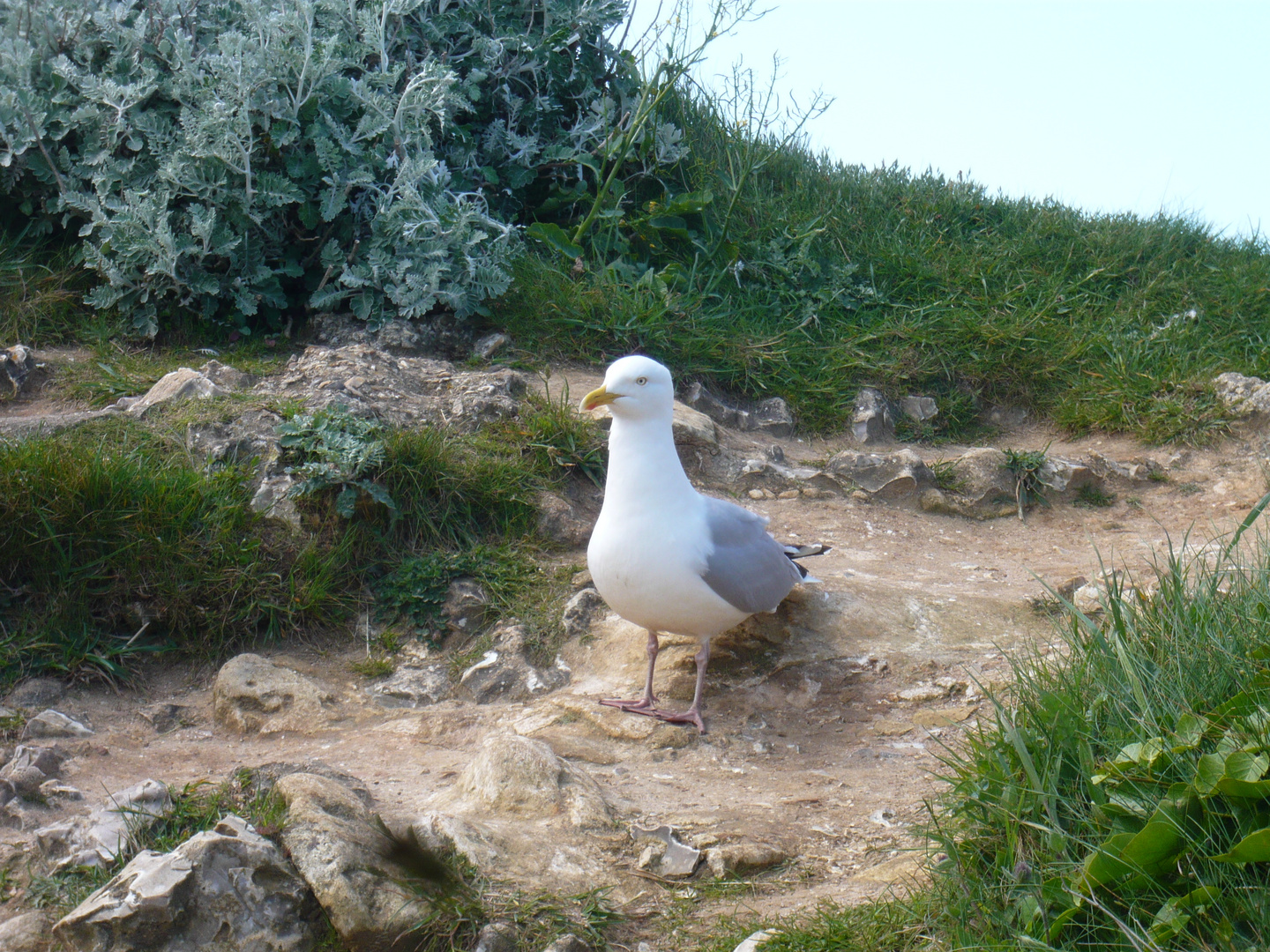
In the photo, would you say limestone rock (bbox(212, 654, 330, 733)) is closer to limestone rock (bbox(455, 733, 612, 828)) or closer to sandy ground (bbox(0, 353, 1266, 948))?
Result: sandy ground (bbox(0, 353, 1266, 948))

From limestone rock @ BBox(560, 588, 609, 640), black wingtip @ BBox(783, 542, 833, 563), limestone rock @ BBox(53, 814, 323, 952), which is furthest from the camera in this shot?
limestone rock @ BBox(560, 588, 609, 640)

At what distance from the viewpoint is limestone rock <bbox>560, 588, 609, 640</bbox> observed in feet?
13.9

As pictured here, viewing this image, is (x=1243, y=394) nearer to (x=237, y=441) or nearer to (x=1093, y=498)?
(x=1093, y=498)

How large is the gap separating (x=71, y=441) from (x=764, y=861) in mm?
3262

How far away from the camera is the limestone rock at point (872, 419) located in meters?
6.27

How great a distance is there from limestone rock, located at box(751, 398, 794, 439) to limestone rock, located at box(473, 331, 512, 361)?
5.01ft

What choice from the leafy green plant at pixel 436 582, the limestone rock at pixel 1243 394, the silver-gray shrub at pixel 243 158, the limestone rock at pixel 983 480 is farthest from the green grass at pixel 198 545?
the limestone rock at pixel 1243 394

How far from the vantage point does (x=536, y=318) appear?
601cm

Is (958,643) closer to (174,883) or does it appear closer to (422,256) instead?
(174,883)

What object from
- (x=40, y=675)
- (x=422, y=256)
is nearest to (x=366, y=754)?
(x=40, y=675)

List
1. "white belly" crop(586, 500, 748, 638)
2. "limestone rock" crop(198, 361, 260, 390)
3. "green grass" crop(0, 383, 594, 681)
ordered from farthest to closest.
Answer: "limestone rock" crop(198, 361, 260, 390) → "green grass" crop(0, 383, 594, 681) → "white belly" crop(586, 500, 748, 638)

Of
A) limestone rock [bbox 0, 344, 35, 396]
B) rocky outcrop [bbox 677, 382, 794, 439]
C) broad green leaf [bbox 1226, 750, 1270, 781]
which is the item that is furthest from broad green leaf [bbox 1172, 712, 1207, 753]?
limestone rock [bbox 0, 344, 35, 396]

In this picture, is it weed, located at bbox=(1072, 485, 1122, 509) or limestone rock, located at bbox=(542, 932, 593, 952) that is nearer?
limestone rock, located at bbox=(542, 932, 593, 952)

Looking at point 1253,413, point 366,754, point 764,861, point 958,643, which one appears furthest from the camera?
point 1253,413
